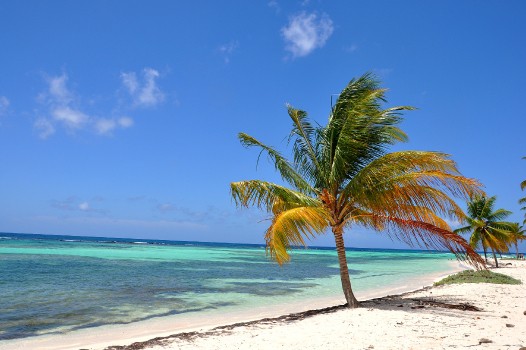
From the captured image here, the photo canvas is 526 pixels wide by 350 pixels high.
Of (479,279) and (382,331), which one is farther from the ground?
(479,279)

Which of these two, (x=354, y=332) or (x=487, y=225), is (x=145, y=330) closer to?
(x=354, y=332)

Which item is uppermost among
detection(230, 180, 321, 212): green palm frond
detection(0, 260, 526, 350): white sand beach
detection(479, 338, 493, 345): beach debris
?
detection(230, 180, 321, 212): green palm frond

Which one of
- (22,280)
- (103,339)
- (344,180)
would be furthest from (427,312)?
(22,280)

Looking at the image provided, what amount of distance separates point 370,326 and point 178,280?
15015 mm

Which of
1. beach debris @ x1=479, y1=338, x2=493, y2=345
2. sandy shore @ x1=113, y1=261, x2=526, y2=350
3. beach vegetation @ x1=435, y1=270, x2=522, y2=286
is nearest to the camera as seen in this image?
beach debris @ x1=479, y1=338, x2=493, y2=345

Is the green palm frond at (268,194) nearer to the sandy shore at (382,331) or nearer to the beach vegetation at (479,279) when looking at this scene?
the sandy shore at (382,331)

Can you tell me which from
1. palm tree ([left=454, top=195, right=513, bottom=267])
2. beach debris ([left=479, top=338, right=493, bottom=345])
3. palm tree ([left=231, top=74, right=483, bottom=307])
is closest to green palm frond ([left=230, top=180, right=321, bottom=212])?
palm tree ([left=231, top=74, right=483, bottom=307])

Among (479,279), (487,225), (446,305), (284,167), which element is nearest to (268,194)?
(284,167)

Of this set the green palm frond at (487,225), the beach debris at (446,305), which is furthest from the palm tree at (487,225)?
the beach debris at (446,305)

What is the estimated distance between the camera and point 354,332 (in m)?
7.13

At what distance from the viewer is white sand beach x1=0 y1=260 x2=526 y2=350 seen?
6352 millimetres

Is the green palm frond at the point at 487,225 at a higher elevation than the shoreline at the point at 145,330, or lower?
higher

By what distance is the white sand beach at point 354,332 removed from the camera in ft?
20.8

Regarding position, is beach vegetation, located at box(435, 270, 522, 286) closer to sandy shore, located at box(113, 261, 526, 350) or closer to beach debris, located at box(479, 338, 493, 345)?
sandy shore, located at box(113, 261, 526, 350)
